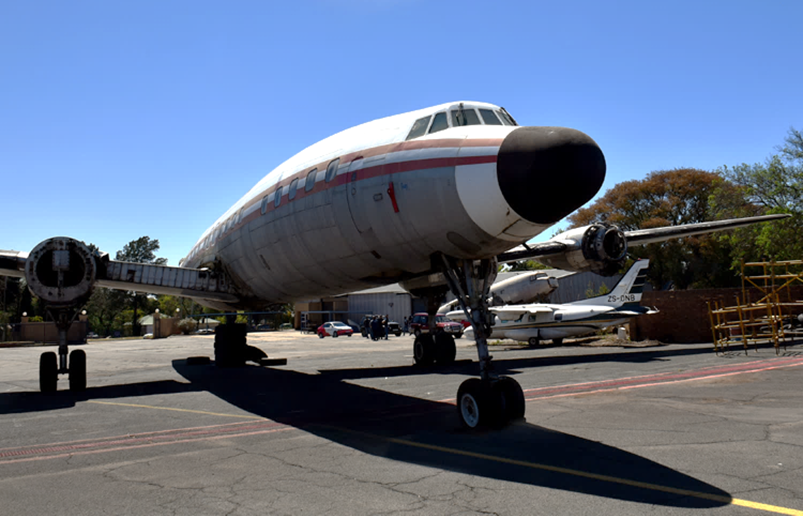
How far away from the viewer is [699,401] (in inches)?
398

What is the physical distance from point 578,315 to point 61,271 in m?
22.7

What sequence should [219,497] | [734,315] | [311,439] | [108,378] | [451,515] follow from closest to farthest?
[451,515], [219,497], [311,439], [108,378], [734,315]

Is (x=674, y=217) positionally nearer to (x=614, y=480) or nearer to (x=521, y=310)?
(x=521, y=310)

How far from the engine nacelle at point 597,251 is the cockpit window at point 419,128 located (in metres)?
7.07

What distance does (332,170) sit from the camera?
10438 millimetres

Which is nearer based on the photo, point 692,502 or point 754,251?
point 692,502

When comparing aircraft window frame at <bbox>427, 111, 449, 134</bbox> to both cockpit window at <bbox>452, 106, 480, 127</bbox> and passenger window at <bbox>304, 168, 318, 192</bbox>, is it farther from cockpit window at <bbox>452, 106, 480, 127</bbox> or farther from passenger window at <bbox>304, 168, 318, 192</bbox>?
passenger window at <bbox>304, 168, 318, 192</bbox>

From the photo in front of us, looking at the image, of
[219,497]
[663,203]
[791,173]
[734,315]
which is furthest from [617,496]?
[663,203]

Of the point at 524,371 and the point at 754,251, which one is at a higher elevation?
the point at 754,251

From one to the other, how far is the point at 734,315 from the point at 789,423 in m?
23.2

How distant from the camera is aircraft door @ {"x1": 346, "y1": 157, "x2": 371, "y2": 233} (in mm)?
9352

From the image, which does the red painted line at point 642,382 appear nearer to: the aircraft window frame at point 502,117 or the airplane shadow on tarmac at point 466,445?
the airplane shadow on tarmac at point 466,445

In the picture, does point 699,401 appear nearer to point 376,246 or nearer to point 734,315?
point 376,246

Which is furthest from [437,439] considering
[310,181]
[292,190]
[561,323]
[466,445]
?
[561,323]
